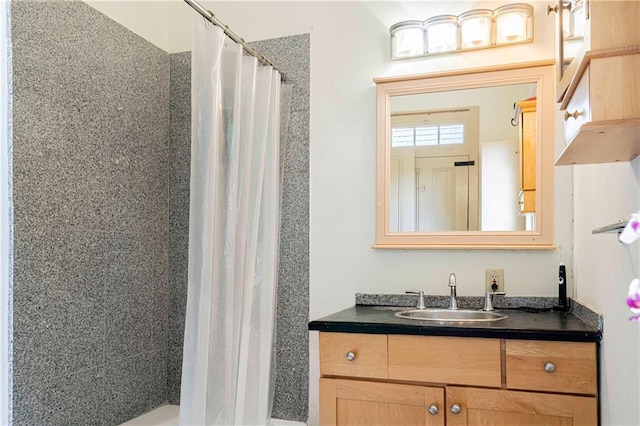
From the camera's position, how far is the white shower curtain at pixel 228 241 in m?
1.74

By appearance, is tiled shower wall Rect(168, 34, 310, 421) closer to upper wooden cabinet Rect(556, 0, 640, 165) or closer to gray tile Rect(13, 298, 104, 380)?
gray tile Rect(13, 298, 104, 380)

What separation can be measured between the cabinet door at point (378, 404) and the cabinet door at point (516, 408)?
6 cm

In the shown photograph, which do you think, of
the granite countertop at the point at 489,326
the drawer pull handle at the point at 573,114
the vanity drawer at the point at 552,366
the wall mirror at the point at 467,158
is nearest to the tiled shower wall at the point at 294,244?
the wall mirror at the point at 467,158

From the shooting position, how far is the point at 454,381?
5.22 ft

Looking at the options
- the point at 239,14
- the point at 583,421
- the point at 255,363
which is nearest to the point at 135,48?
the point at 239,14

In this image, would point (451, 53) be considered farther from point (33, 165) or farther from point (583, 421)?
point (33, 165)

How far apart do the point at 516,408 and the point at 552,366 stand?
185 mm

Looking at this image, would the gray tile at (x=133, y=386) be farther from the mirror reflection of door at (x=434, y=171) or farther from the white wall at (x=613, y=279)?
the white wall at (x=613, y=279)

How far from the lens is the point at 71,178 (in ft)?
6.48

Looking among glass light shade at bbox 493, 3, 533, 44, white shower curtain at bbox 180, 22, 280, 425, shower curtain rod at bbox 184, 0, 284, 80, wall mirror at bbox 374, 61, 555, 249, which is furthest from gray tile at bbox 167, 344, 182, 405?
glass light shade at bbox 493, 3, 533, 44

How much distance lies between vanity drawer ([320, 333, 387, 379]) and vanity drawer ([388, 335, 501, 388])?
40 millimetres

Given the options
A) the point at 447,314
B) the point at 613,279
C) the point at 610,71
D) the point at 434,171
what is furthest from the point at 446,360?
the point at 610,71

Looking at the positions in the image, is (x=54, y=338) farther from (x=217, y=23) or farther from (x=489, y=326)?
(x=489, y=326)

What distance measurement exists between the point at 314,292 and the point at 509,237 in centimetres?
98
